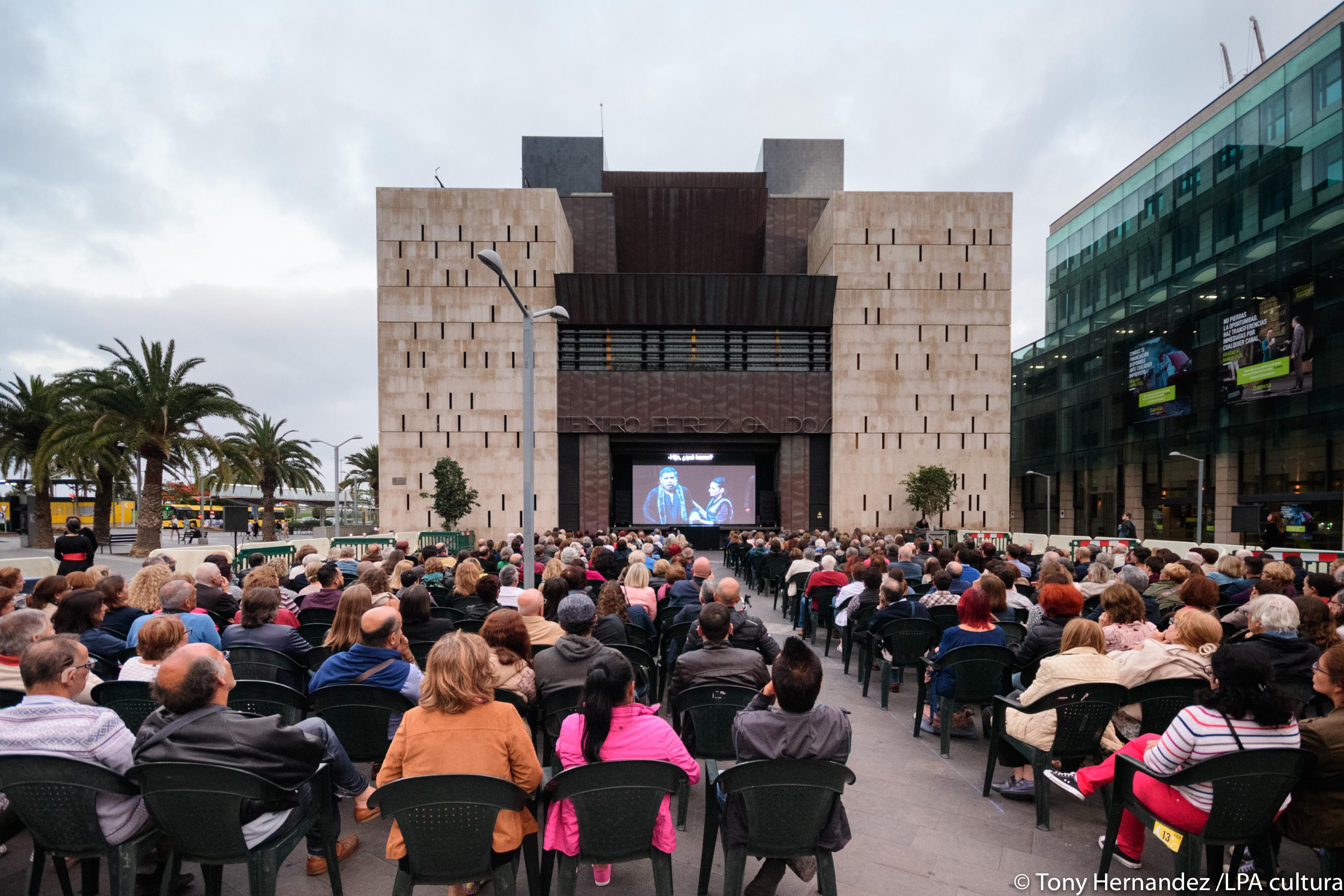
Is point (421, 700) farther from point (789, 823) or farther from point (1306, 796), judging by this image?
point (1306, 796)

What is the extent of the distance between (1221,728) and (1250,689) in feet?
0.64

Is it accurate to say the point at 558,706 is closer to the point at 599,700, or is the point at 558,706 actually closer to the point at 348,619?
the point at 599,700

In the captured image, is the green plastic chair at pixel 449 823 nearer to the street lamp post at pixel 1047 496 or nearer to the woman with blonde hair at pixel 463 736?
the woman with blonde hair at pixel 463 736

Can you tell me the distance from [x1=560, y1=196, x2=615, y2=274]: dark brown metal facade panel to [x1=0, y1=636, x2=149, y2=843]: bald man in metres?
29.2

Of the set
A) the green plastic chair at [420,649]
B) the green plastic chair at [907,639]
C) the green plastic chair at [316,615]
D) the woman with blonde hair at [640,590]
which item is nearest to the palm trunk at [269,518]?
the green plastic chair at [316,615]

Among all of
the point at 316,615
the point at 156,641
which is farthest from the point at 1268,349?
the point at 156,641

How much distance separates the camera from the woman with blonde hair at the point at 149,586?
532 centimetres

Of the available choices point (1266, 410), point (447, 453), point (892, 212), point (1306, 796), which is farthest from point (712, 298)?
point (1306, 796)

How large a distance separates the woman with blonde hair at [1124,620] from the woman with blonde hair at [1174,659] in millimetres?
623

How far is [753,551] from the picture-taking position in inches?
559

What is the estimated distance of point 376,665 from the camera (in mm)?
3514

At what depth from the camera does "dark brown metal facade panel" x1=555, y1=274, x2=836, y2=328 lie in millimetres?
26797

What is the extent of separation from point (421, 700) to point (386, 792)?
1.26 ft

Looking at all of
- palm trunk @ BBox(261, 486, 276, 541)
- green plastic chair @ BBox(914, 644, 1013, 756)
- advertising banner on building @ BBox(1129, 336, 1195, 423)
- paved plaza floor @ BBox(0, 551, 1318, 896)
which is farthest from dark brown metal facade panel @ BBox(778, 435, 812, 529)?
paved plaza floor @ BBox(0, 551, 1318, 896)
